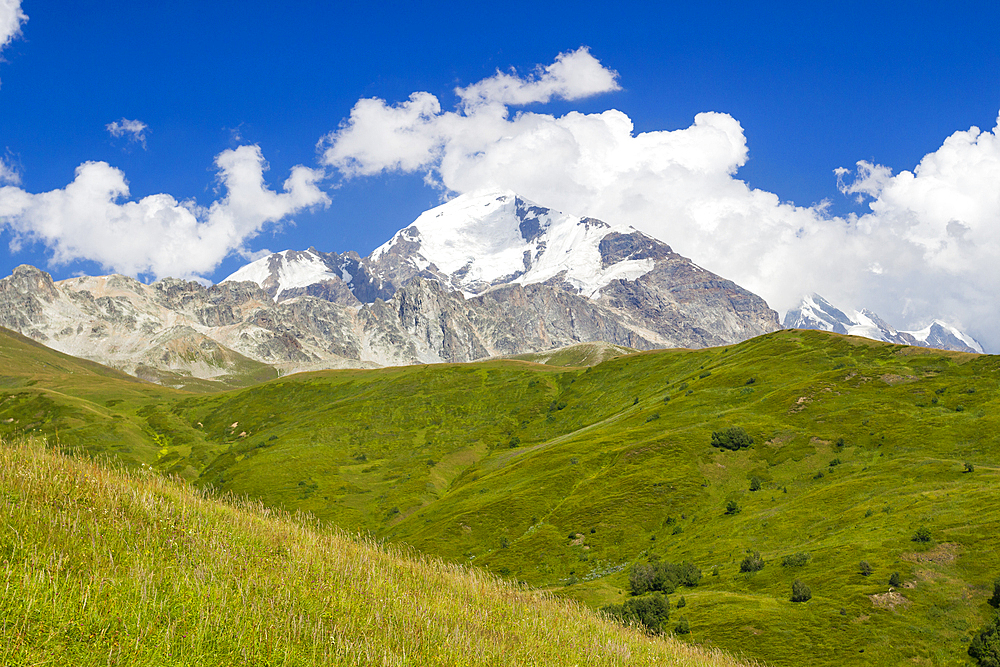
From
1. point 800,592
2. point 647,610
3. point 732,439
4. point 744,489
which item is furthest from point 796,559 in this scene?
point 732,439

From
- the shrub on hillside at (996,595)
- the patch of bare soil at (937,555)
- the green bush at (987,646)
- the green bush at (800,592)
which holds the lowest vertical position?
the green bush at (800,592)

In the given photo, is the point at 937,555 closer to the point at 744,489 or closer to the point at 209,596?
the point at 744,489

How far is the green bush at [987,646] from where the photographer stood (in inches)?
1491

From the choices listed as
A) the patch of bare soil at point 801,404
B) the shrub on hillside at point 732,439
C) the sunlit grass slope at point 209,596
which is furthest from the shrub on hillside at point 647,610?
the patch of bare soil at point 801,404

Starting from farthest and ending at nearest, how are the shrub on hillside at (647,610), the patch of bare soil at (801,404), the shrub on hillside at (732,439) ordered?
the patch of bare soil at (801,404) < the shrub on hillside at (732,439) < the shrub on hillside at (647,610)

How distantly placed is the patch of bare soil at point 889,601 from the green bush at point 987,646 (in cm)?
506

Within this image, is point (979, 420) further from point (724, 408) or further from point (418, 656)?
point (418, 656)

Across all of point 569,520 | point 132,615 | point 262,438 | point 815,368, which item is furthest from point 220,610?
point 262,438

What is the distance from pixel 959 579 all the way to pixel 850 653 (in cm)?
1192

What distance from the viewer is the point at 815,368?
130 metres

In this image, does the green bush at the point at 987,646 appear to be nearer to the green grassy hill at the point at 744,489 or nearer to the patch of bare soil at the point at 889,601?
the green grassy hill at the point at 744,489

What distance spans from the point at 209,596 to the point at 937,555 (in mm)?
57628

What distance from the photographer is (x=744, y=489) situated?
286 ft

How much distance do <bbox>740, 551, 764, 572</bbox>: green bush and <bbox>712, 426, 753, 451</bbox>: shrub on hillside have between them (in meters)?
37.0
